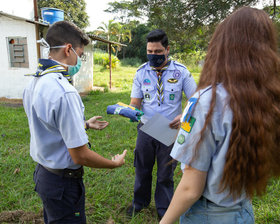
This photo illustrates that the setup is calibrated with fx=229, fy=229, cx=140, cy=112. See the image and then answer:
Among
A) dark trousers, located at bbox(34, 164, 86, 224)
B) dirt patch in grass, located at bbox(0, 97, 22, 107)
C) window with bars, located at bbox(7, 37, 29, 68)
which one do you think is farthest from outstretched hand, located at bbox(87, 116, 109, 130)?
window with bars, located at bbox(7, 37, 29, 68)

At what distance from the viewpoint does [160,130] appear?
2.25m

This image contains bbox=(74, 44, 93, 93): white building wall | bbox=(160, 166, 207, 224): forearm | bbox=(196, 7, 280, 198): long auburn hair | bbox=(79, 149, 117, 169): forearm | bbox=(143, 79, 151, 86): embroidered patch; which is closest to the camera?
bbox=(196, 7, 280, 198): long auburn hair

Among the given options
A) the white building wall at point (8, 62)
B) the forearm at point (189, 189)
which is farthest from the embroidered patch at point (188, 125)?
the white building wall at point (8, 62)

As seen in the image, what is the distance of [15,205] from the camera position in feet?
9.01

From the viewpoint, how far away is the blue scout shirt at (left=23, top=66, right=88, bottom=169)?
1338 mm

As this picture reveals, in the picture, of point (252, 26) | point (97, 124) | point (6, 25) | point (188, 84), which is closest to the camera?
point (252, 26)

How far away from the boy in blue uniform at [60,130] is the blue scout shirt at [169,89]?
95cm

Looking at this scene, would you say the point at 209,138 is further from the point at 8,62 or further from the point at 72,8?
the point at 72,8

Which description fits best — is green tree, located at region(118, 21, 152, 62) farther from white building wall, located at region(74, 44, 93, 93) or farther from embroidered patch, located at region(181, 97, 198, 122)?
embroidered patch, located at region(181, 97, 198, 122)

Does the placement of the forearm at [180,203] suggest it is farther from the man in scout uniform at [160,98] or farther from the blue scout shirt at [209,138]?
the man in scout uniform at [160,98]

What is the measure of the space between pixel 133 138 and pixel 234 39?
4.00 metres

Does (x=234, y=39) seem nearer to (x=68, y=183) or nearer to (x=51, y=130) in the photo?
(x=51, y=130)

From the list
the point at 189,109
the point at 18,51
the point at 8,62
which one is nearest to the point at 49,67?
A: the point at 189,109

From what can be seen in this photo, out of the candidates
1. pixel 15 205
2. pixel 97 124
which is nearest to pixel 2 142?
pixel 15 205
